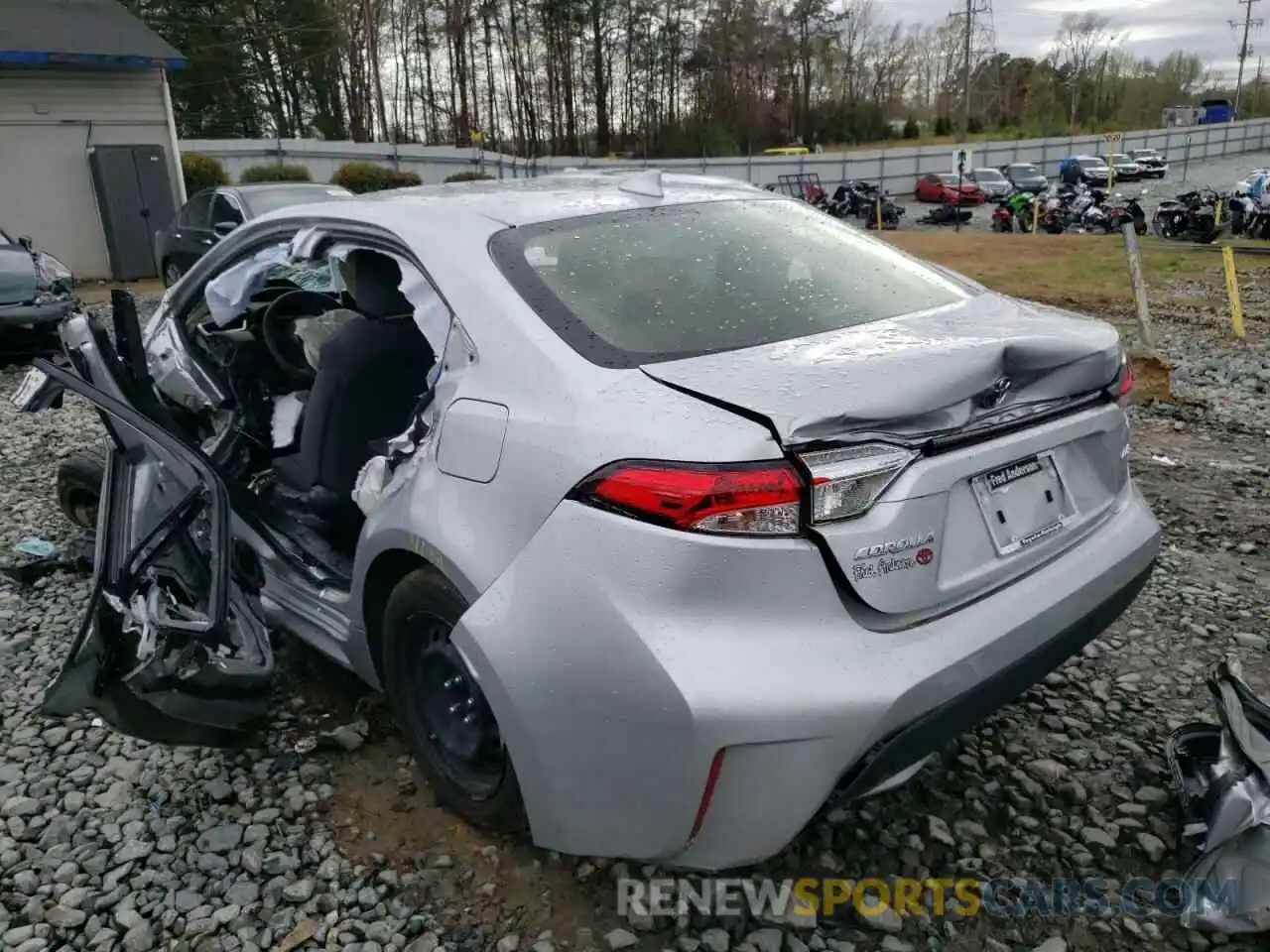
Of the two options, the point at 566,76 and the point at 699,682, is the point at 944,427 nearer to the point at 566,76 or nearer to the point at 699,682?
the point at 699,682

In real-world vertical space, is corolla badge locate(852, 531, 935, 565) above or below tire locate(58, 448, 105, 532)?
above

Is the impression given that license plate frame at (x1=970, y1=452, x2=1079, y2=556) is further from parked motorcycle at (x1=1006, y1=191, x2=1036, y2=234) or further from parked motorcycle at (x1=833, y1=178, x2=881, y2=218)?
parked motorcycle at (x1=833, y1=178, x2=881, y2=218)

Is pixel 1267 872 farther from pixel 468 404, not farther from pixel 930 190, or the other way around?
pixel 930 190

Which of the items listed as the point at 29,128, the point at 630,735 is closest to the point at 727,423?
the point at 630,735

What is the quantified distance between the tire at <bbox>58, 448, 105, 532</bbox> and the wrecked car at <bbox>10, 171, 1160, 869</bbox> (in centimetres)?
137

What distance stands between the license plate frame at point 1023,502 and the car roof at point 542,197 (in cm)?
132

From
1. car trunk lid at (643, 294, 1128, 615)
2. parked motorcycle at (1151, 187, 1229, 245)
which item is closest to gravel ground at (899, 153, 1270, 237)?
parked motorcycle at (1151, 187, 1229, 245)

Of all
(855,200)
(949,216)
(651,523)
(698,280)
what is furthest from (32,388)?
(855,200)

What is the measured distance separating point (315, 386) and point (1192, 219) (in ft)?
64.5

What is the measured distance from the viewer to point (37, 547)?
14.4ft

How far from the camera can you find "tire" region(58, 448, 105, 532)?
4.36m

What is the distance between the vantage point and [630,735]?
1.81 m

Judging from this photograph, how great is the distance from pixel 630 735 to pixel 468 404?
0.85 metres

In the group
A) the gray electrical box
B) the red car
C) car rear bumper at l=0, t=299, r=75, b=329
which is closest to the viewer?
car rear bumper at l=0, t=299, r=75, b=329
